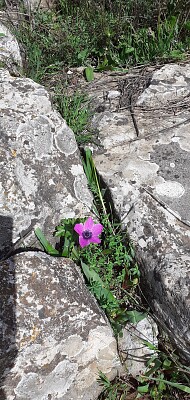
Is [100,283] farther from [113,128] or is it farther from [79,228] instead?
[113,128]

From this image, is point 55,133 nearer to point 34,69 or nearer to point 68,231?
point 68,231

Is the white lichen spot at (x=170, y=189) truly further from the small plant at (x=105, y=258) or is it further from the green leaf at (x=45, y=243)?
the green leaf at (x=45, y=243)

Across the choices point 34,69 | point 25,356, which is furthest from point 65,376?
point 34,69

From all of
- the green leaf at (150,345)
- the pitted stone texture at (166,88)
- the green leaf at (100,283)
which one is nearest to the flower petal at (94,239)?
the green leaf at (100,283)

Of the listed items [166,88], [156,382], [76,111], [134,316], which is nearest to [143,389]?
[156,382]

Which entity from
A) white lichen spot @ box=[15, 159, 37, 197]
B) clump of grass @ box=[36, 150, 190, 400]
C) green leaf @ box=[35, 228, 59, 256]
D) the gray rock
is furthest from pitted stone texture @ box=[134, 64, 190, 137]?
green leaf @ box=[35, 228, 59, 256]

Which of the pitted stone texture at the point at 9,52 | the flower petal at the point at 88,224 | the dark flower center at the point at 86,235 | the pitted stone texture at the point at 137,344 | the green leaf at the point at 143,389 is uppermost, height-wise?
the pitted stone texture at the point at 9,52

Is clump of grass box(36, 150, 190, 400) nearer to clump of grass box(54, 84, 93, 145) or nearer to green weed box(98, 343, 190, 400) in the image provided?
green weed box(98, 343, 190, 400)
